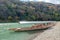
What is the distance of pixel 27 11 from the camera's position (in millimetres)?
43469

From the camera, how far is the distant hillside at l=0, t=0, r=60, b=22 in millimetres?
40438

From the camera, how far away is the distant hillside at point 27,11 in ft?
133

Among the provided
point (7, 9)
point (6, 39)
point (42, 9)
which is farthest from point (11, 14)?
point (6, 39)

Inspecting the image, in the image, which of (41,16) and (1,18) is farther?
(41,16)

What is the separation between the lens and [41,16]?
42812 millimetres

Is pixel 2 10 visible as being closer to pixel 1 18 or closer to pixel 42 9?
pixel 1 18

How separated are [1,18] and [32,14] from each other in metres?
9.27

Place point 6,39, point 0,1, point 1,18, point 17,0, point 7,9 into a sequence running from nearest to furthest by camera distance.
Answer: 1. point 6,39
2. point 1,18
3. point 7,9
4. point 0,1
5. point 17,0

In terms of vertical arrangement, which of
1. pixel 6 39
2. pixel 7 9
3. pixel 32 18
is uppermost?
pixel 6 39

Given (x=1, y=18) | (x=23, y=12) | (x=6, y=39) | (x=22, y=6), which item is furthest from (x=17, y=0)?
(x=6, y=39)

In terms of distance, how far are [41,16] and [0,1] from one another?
12688 millimetres

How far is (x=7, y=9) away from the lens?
4175 centimetres

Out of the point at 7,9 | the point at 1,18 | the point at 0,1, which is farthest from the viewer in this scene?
the point at 0,1

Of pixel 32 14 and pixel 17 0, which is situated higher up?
pixel 17 0
